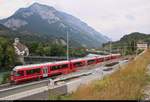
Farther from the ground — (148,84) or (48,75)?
(148,84)

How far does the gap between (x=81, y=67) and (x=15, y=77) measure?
52.2 ft

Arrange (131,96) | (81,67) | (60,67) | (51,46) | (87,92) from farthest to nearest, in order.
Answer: (51,46) < (81,67) < (60,67) < (87,92) < (131,96)

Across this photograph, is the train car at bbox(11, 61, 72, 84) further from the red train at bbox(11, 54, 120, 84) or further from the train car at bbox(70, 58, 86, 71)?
the train car at bbox(70, 58, 86, 71)

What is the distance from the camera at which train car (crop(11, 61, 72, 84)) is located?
3412 cm

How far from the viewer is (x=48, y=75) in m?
38.2

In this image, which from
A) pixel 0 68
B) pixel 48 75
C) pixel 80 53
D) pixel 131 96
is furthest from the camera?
pixel 80 53

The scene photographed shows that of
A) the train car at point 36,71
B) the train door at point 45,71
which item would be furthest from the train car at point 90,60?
the train door at point 45,71

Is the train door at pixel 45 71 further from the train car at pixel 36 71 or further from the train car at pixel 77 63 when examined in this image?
the train car at pixel 77 63

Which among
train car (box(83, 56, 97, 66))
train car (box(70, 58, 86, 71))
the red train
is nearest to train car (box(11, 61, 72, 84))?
the red train

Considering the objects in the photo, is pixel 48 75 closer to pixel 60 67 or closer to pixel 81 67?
pixel 60 67

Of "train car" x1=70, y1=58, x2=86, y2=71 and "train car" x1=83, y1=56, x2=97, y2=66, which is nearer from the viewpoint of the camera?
"train car" x1=70, y1=58, x2=86, y2=71

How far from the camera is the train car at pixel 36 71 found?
34125 mm

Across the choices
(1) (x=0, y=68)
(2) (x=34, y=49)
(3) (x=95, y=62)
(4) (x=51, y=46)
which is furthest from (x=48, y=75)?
(2) (x=34, y=49)

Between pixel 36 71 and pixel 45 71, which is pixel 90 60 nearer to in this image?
pixel 45 71
